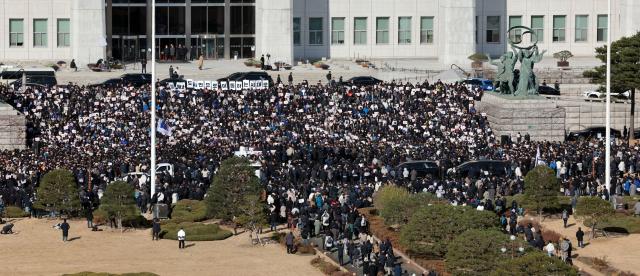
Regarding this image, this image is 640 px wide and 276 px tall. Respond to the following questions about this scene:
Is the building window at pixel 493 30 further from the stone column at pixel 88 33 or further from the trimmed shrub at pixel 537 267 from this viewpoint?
the trimmed shrub at pixel 537 267

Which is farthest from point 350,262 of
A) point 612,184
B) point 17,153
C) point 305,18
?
point 305,18

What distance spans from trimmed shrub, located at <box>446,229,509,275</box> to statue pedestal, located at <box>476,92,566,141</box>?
38086 millimetres

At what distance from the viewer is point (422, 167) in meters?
101

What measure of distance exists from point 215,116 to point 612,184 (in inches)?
1038

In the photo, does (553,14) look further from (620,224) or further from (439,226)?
(439,226)

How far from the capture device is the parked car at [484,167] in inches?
3974

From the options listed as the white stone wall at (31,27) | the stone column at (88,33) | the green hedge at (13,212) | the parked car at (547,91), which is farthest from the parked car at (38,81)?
the parked car at (547,91)

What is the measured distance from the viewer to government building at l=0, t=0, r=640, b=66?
139500 millimetres

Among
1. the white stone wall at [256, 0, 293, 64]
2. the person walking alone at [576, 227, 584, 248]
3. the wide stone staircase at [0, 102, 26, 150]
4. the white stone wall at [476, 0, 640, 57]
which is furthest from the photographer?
the white stone wall at [476, 0, 640, 57]

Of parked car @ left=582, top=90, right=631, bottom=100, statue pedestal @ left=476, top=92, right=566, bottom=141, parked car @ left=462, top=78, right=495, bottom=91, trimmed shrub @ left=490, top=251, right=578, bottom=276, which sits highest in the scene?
parked car @ left=462, top=78, right=495, bottom=91

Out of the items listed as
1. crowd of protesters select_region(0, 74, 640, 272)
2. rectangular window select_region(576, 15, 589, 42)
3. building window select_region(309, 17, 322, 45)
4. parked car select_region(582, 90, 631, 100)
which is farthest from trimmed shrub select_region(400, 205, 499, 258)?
rectangular window select_region(576, 15, 589, 42)

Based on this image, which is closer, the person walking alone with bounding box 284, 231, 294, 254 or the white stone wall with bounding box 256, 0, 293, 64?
the person walking alone with bounding box 284, 231, 294, 254

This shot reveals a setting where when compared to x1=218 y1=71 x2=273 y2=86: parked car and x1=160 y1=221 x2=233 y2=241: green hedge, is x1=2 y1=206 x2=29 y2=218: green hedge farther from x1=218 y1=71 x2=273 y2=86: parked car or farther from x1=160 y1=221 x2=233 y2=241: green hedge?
x1=218 y1=71 x2=273 y2=86: parked car

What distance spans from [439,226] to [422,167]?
18.9 metres
